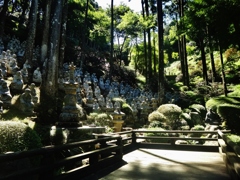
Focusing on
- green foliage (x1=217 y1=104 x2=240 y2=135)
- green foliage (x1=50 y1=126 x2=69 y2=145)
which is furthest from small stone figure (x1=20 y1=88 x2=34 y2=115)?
green foliage (x1=217 y1=104 x2=240 y2=135)

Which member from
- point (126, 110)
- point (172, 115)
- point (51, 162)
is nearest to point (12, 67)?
point (126, 110)

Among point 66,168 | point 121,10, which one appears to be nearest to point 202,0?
point 66,168

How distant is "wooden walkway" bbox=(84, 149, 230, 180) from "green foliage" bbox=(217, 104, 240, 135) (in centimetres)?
410

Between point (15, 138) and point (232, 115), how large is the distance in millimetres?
9963

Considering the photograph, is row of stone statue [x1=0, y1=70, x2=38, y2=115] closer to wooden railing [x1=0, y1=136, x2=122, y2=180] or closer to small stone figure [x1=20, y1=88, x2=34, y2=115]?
small stone figure [x1=20, y1=88, x2=34, y2=115]

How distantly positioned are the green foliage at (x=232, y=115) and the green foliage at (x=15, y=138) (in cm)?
932

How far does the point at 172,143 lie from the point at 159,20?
1128cm

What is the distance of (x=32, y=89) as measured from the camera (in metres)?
10.1

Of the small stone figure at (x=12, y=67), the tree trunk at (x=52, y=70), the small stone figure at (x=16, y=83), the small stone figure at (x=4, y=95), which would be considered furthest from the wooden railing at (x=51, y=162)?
the small stone figure at (x=12, y=67)

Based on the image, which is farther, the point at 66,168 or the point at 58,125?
the point at 58,125

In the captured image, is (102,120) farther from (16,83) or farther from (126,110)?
(16,83)

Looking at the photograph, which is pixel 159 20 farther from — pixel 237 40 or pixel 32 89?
pixel 32 89

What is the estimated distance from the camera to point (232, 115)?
36.1 ft

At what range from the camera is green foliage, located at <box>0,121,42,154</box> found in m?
4.31
